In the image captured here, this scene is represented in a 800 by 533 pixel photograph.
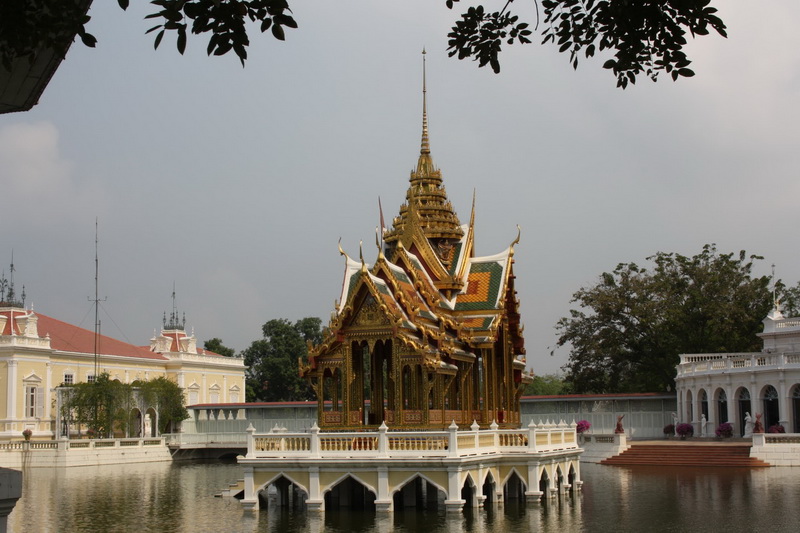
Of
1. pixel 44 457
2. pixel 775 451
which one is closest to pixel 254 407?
pixel 44 457

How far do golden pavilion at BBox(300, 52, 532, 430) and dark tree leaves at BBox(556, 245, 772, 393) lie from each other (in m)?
25.9

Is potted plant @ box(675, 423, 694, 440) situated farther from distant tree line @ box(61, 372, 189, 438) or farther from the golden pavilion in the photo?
distant tree line @ box(61, 372, 189, 438)

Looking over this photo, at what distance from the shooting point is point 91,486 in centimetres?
3111

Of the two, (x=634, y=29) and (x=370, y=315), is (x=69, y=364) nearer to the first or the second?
(x=370, y=315)

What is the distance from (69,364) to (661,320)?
31879mm

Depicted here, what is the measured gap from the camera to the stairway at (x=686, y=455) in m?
35.7

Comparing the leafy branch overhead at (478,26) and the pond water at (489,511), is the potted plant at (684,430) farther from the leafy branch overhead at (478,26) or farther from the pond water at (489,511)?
the leafy branch overhead at (478,26)

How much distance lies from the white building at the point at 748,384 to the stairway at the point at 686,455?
355 centimetres

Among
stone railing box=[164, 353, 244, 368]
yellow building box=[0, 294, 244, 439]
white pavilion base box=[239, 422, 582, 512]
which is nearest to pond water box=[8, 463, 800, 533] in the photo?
white pavilion base box=[239, 422, 582, 512]

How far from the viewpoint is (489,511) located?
20.5 meters

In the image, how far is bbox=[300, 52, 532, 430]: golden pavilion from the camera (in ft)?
71.6

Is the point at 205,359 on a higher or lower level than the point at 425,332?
higher

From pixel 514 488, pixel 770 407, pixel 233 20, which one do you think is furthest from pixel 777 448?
pixel 233 20

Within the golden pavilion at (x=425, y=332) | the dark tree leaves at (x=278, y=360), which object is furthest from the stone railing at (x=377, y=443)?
the dark tree leaves at (x=278, y=360)
